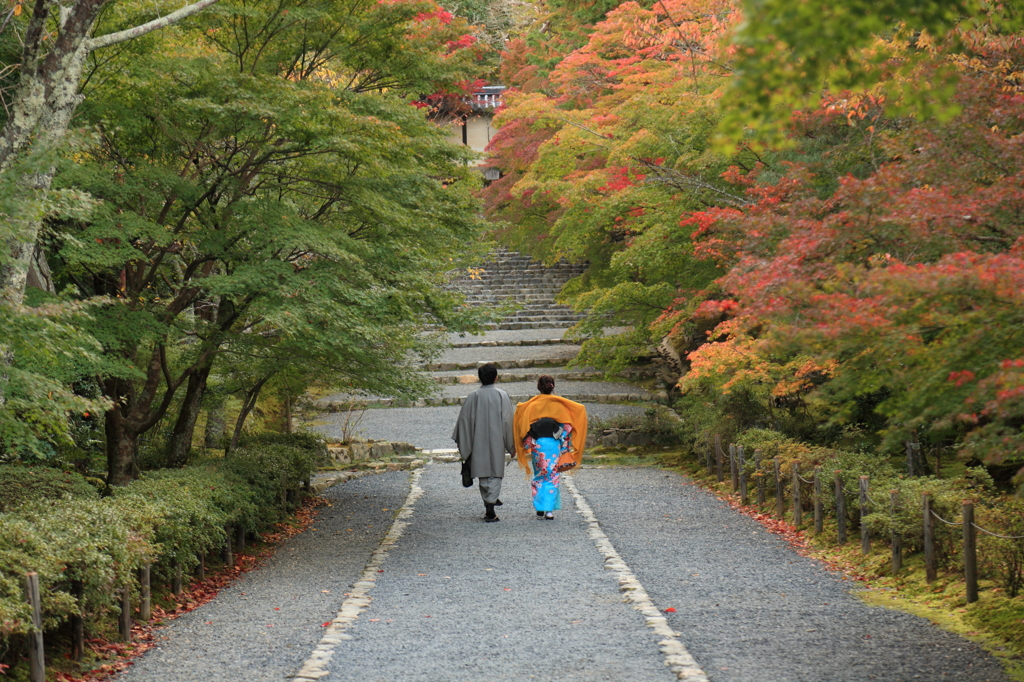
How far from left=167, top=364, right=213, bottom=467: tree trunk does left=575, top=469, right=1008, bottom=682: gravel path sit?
4.68 meters

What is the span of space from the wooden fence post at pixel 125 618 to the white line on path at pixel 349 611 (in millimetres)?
1185

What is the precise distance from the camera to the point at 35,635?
435cm

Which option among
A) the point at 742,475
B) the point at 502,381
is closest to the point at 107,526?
the point at 742,475

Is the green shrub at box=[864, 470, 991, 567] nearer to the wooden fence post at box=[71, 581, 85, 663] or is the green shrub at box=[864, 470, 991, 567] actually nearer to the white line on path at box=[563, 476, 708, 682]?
the white line on path at box=[563, 476, 708, 682]

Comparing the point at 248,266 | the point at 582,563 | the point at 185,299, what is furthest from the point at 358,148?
the point at 582,563

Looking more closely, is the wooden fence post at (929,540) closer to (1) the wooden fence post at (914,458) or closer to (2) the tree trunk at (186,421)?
(1) the wooden fence post at (914,458)

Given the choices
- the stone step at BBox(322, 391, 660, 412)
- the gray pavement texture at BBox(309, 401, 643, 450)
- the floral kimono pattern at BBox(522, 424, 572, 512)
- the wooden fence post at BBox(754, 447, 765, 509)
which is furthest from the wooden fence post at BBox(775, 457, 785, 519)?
the stone step at BBox(322, 391, 660, 412)

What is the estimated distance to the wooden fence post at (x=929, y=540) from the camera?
6344 mm

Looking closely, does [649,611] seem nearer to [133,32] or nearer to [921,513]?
[921,513]

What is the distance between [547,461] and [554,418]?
0.44m

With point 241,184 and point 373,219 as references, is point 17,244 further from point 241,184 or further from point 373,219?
point 373,219

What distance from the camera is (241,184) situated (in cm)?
866

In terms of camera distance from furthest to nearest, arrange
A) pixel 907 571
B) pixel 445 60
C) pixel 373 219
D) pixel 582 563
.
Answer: pixel 445 60
pixel 373 219
pixel 582 563
pixel 907 571

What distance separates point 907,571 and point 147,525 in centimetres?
546
